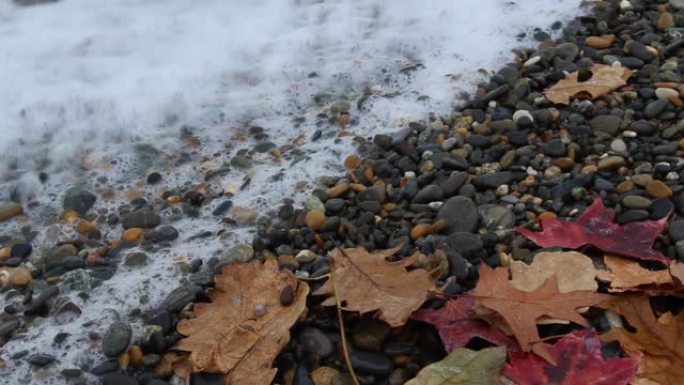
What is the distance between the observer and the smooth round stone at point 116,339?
1.98 metres

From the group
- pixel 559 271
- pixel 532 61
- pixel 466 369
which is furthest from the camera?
pixel 532 61

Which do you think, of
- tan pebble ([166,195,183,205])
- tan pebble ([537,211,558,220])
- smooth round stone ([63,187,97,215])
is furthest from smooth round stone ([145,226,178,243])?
tan pebble ([537,211,558,220])

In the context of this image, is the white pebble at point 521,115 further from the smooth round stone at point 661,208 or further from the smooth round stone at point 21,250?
the smooth round stone at point 21,250

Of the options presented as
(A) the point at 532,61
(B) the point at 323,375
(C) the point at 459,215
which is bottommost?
(B) the point at 323,375

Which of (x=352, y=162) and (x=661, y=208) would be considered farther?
(x=352, y=162)

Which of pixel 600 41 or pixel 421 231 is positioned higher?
pixel 600 41

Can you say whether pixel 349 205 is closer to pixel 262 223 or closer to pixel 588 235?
pixel 262 223

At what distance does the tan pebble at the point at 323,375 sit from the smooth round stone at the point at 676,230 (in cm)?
92

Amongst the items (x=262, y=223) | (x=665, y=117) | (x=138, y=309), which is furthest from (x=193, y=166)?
(x=665, y=117)

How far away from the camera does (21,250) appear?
238cm

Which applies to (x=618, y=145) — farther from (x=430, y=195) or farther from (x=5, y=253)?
(x=5, y=253)

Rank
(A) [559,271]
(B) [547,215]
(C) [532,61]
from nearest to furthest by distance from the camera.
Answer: (A) [559,271] → (B) [547,215] → (C) [532,61]

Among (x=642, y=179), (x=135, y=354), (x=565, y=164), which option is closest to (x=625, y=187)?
(x=642, y=179)

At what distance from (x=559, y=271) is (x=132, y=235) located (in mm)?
1225
